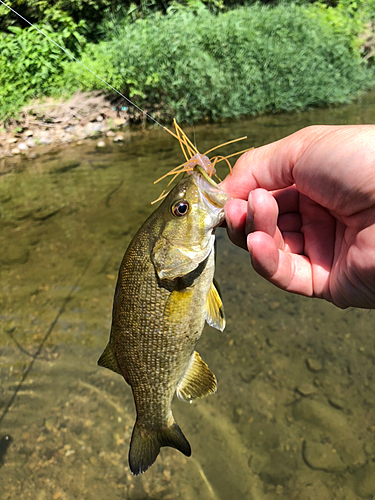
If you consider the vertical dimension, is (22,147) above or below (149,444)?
below

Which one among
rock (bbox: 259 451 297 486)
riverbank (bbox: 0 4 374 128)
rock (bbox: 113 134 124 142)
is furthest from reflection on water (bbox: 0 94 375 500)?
riverbank (bbox: 0 4 374 128)

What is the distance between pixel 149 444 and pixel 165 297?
101 cm

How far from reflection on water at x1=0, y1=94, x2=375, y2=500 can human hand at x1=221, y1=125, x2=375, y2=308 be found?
1.65 metres

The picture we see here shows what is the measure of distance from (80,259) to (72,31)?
8706mm

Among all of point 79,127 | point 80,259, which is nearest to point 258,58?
point 79,127

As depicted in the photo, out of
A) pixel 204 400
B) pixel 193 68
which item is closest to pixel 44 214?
pixel 204 400

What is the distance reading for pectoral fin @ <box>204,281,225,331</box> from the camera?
2375 mm

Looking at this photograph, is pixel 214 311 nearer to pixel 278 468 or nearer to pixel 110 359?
pixel 110 359

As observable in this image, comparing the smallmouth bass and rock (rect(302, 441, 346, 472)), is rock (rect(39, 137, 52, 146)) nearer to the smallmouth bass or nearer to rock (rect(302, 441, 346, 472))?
the smallmouth bass

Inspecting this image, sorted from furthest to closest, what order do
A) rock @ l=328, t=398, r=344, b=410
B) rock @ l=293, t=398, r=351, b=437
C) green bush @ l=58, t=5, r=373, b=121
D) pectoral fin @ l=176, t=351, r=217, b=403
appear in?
green bush @ l=58, t=5, r=373, b=121
rock @ l=328, t=398, r=344, b=410
rock @ l=293, t=398, r=351, b=437
pectoral fin @ l=176, t=351, r=217, b=403

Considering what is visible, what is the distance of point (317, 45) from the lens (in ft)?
37.5

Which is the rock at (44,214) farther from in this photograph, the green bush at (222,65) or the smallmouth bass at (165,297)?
the smallmouth bass at (165,297)

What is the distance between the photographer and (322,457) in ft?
10.7

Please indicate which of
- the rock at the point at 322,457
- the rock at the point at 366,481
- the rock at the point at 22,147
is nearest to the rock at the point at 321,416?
the rock at the point at 322,457
